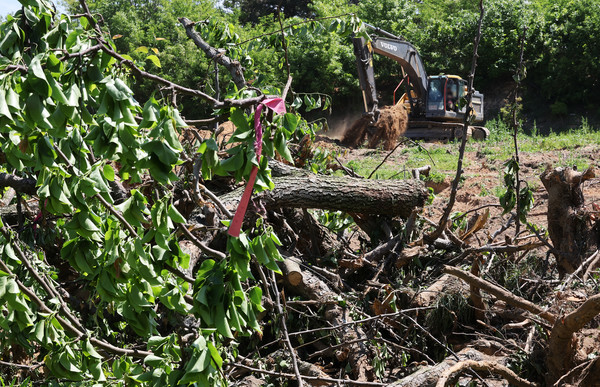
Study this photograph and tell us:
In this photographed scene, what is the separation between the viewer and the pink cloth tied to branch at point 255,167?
77.3 inches

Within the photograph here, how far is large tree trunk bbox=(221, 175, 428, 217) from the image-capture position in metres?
4.83

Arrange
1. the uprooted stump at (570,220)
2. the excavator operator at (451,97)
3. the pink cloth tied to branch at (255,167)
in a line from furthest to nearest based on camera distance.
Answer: the excavator operator at (451,97) → the uprooted stump at (570,220) → the pink cloth tied to branch at (255,167)

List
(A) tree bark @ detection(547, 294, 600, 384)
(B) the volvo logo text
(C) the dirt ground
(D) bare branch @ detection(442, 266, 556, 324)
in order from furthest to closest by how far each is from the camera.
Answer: (B) the volvo logo text → (C) the dirt ground → (D) bare branch @ detection(442, 266, 556, 324) → (A) tree bark @ detection(547, 294, 600, 384)

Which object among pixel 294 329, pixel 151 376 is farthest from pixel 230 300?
pixel 294 329

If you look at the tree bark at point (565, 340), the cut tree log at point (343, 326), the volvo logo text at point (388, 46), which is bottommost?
the cut tree log at point (343, 326)

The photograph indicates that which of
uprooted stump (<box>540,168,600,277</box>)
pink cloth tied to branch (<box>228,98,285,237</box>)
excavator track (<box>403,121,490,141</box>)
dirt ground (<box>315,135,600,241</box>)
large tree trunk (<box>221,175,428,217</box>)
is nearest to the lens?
pink cloth tied to branch (<box>228,98,285,237</box>)

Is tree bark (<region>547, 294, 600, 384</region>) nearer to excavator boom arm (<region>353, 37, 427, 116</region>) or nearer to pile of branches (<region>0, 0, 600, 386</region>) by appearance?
pile of branches (<region>0, 0, 600, 386</region>)

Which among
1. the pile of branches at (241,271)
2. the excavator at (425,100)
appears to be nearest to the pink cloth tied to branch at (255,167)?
the pile of branches at (241,271)

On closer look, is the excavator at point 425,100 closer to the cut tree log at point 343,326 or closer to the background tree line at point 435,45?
the background tree line at point 435,45

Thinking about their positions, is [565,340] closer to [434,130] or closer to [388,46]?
[388,46]

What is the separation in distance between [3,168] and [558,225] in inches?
154

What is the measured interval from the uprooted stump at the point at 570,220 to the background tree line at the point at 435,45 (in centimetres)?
1390

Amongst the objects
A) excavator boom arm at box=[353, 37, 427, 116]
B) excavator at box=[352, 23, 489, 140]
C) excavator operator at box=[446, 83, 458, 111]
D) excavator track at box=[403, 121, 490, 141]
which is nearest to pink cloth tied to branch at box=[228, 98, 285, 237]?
excavator boom arm at box=[353, 37, 427, 116]

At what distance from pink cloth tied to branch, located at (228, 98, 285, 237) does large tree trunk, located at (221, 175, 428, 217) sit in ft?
8.46
